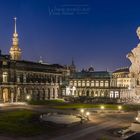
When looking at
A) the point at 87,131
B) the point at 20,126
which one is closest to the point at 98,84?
the point at 20,126

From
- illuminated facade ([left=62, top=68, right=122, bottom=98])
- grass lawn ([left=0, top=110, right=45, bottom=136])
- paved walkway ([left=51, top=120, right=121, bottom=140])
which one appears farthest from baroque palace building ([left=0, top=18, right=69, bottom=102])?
paved walkway ([left=51, top=120, right=121, bottom=140])

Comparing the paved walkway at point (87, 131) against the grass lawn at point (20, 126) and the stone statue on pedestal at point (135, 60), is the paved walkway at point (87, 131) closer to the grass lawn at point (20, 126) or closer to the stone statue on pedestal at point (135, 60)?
the grass lawn at point (20, 126)

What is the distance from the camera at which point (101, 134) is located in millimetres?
46688

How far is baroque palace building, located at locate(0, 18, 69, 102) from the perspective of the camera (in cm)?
10981

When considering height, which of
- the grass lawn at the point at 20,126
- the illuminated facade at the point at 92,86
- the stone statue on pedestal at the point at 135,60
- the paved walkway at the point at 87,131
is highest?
the stone statue on pedestal at the point at 135,60

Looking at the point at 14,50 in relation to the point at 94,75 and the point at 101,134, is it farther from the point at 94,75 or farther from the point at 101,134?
the point at 101,134

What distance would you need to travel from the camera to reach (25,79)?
11925cm

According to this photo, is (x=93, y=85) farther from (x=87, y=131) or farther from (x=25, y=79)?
(x=87, y=131)

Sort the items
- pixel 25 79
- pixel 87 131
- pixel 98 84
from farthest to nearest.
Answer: pixel 98 84 → pixel 25 79 → pixel 87 131

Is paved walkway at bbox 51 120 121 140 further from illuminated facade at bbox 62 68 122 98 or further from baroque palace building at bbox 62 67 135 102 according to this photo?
illuminated facade at bbox 62 68 122 98

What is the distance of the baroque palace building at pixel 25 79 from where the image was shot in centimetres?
10981

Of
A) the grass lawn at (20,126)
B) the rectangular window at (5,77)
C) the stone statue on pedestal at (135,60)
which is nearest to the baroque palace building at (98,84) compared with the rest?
the rectangular window at (5,77)

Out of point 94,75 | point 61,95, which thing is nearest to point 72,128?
point 61,95

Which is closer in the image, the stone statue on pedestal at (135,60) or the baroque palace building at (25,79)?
the stone statue on pedestal at (135,60)
